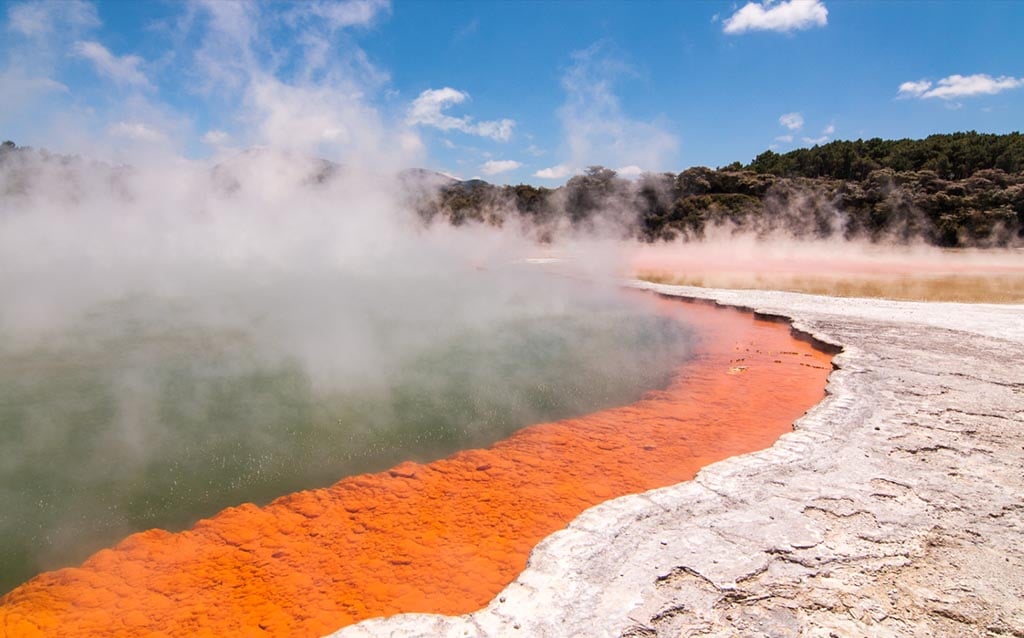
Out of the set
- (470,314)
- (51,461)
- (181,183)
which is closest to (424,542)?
(51,461)

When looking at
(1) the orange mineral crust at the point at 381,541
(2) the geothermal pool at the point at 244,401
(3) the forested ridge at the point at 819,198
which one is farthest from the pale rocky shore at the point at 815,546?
(3) the forested ridge at the point at 819,198

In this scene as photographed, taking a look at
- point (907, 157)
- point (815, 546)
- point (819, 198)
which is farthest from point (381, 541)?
point (907, 157)

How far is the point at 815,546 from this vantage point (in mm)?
2514

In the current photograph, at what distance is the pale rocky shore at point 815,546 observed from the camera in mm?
2092

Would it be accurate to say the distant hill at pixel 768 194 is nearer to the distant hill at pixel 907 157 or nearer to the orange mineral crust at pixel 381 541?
the distant hill at pixel 907 157

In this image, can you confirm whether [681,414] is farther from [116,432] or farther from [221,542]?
[116,432]

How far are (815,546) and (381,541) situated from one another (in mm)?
2137

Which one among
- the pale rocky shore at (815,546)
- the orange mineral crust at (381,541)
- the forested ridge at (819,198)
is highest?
the forested ridge at (819,198)

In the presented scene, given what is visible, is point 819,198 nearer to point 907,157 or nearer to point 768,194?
point 768,194

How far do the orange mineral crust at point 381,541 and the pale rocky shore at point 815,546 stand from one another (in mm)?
372

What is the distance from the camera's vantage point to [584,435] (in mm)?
4422

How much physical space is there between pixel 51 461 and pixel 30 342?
154 inches

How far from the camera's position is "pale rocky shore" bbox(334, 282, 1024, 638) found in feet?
6.86

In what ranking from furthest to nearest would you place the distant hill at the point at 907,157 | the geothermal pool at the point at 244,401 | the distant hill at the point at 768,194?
1. the distant hill at the point at 907,157
2. the distant hill at the point at 768,194
3. the geothermal pool at the point at 244,401
